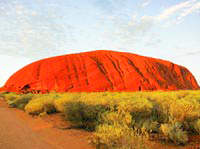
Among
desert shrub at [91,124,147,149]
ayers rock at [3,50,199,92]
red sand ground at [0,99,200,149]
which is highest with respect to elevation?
ayers rock at [3,50,199,92]

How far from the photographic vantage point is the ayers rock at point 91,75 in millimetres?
32406

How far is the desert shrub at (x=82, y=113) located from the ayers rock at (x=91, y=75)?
23485mm

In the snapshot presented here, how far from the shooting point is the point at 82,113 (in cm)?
786

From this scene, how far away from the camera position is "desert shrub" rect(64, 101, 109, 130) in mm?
7232

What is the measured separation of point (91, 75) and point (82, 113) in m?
25.9

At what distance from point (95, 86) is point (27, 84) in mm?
12935

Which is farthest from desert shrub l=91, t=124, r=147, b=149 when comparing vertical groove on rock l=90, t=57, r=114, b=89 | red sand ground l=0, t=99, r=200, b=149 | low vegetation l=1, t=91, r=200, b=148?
vertical groove on rock l=90, t=57, r=114, b=89

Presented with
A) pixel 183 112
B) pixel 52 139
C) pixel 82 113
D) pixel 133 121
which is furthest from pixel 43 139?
pixel 183 112

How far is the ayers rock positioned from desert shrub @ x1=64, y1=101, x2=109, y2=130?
23.5 meters

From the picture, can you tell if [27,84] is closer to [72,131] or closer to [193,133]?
[72,131]

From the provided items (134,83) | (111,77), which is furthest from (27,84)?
(134,83)

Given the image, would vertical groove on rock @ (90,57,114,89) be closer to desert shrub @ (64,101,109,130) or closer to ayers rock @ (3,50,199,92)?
ayers rock @ (3,50,199,92)

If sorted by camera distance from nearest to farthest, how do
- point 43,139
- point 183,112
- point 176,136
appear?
point 176,136 < point 43,139 < point 183,112

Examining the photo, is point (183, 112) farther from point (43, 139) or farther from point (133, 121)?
point (43, 139)
